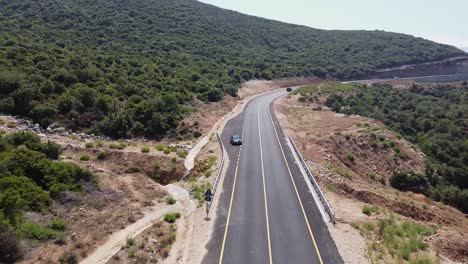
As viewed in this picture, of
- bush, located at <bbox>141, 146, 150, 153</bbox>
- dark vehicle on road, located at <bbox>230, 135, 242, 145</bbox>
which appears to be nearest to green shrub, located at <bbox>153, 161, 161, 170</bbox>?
bush, located at <bbox>141, 146, 150, 153</bbox>

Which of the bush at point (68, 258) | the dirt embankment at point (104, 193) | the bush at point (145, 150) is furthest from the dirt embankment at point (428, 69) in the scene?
the bush at point (68, 258)

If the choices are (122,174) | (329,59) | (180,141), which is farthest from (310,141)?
(329,59)

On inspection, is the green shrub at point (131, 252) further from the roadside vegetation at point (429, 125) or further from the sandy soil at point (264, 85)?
the sandy soil at point (264, 85)

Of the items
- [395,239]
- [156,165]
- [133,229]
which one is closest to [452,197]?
[395,239]

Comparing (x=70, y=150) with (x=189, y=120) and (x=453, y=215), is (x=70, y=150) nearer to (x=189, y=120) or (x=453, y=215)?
(x=189, y=120)

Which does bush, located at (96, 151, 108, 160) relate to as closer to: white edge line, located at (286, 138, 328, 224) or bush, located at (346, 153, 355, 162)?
white edge line, located at (286, 138, 328, 224)

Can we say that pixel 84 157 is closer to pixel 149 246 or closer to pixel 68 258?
pixel 149 246

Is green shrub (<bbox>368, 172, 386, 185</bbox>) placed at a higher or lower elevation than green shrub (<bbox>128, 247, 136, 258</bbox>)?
lower
